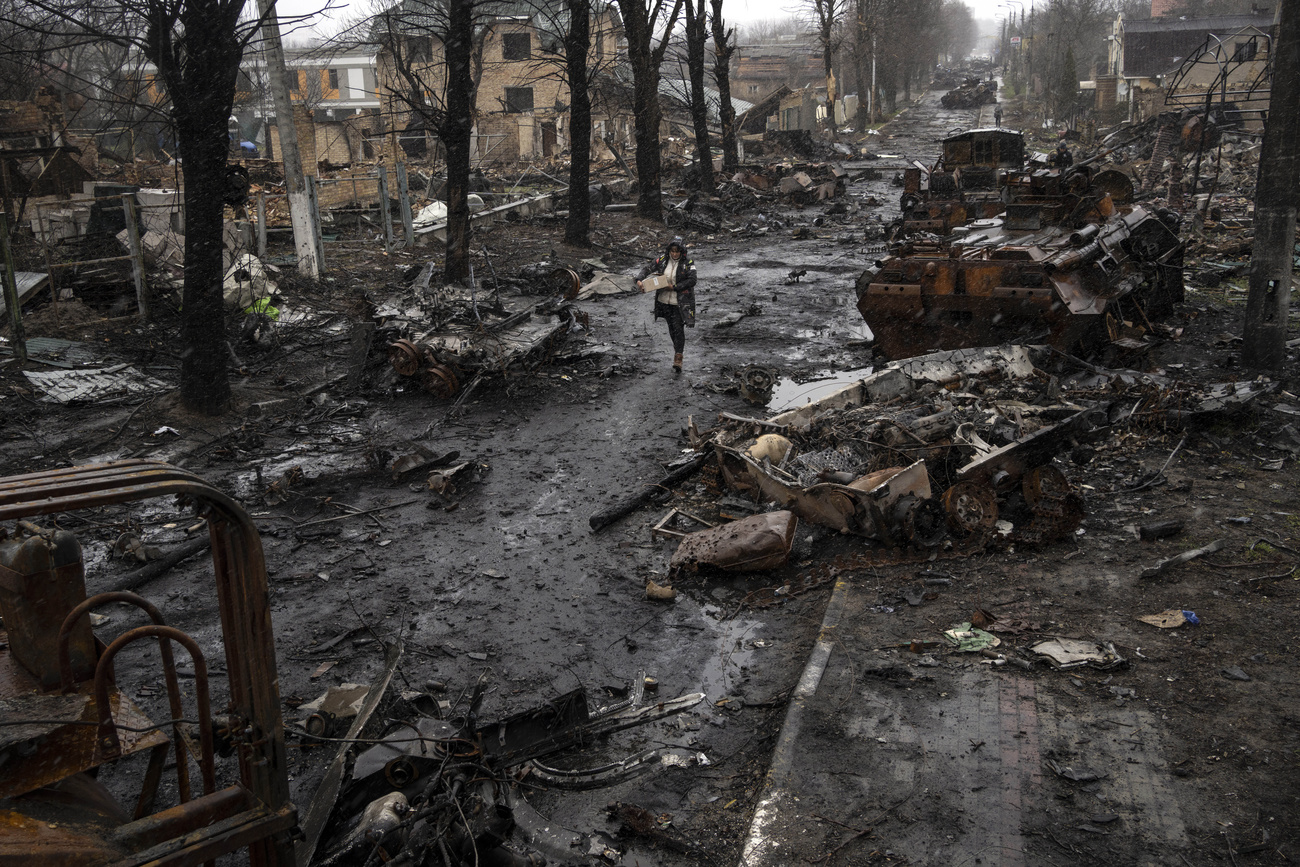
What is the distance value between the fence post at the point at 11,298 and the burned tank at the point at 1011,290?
34.3ft

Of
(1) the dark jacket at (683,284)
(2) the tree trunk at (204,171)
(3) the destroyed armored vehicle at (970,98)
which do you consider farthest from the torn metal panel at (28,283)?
(3) the destroyed armored vehicle at (970,98)

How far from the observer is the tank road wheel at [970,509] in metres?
6.24

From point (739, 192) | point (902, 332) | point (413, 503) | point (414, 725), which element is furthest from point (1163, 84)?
point (414, 725)

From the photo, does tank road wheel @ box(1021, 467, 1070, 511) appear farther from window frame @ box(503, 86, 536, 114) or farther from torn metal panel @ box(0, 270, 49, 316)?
window frame @ box(503, 86, 536, 114)

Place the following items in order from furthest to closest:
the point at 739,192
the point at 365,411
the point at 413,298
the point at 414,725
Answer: the point at 739,192, the point at 413,298, the point at 365,411, the point at 414,725

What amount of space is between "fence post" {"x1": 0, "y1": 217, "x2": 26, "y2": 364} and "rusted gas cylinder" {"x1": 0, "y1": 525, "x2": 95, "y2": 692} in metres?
9.43

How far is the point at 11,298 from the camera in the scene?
1056cm

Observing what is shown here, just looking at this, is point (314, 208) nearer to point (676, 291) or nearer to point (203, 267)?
point (203, 267)

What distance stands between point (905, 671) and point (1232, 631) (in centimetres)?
196

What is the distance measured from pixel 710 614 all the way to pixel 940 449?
2282mm

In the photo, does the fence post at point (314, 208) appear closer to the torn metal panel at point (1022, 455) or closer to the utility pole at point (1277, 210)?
the torn metal panel at point (1022, 455)

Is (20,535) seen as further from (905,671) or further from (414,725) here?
(905,671)

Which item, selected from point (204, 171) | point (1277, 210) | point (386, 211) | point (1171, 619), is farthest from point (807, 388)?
point (386, 211)

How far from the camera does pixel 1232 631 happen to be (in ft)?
16.5
